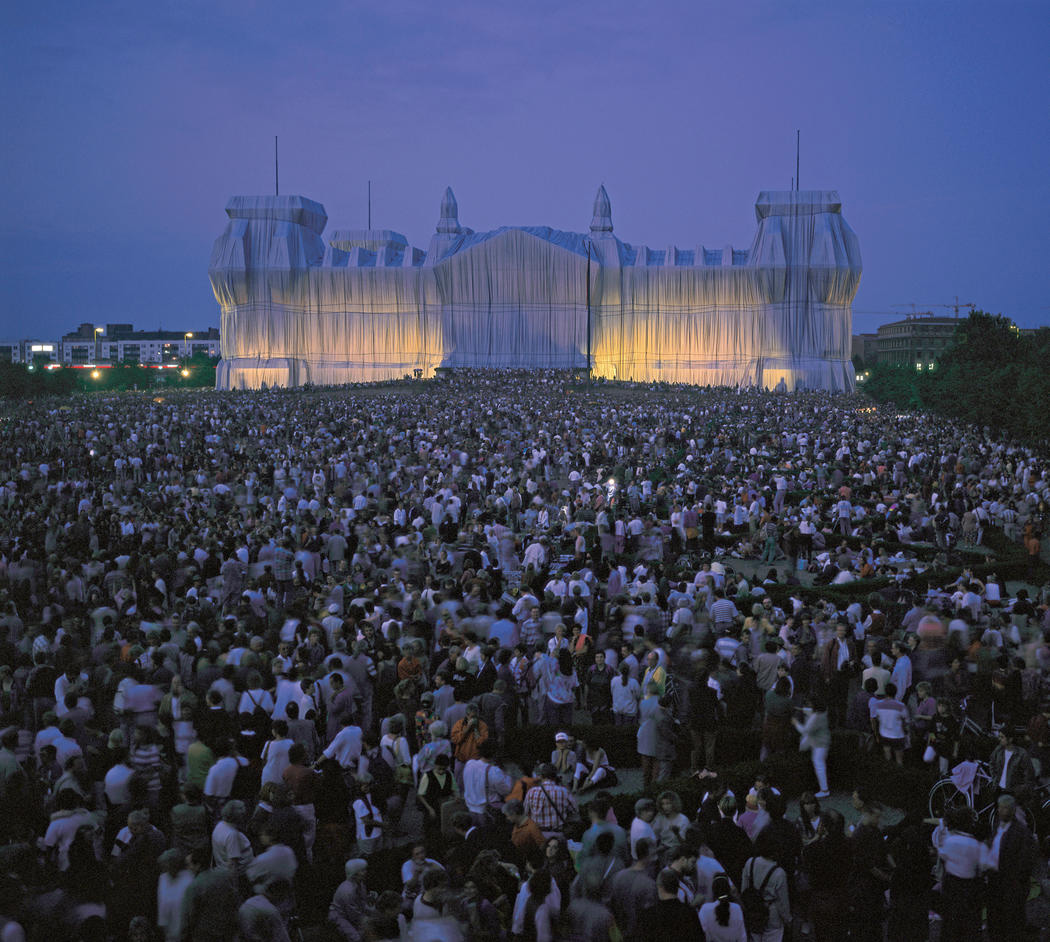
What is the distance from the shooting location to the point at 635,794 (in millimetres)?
8133

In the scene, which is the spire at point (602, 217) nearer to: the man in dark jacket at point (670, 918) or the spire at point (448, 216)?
the spire at point (448, 216)

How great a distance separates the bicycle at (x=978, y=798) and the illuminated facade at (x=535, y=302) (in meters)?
63.8

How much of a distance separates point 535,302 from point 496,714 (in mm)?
66338

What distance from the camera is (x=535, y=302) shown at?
73.4 m

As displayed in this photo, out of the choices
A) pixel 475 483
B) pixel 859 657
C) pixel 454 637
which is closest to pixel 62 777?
pixel 454 637

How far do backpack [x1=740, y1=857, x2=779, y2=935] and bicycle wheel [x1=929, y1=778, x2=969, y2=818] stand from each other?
2.33 metres

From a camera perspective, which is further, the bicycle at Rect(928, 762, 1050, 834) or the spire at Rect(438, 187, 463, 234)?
the spire at Rect(438, 187, 463, 234)

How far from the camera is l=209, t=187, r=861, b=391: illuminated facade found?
232ft

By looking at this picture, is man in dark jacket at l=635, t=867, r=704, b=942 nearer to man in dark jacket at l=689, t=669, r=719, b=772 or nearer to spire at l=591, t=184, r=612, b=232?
man in dark jacket at l=689, t=669, r=719, b=772

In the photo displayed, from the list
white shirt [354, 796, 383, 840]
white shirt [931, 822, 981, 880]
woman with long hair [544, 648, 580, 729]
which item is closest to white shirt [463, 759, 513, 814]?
white shirt [354, 796, 383, 840]

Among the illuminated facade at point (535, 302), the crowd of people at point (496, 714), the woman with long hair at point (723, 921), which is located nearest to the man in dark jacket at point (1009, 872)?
the crowd of people at point (496, 714)

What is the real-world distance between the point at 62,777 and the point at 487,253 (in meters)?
67.6

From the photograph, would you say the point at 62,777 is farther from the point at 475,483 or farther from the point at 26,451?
the point at 26,451

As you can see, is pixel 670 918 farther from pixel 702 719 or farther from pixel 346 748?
pixel 702 719
